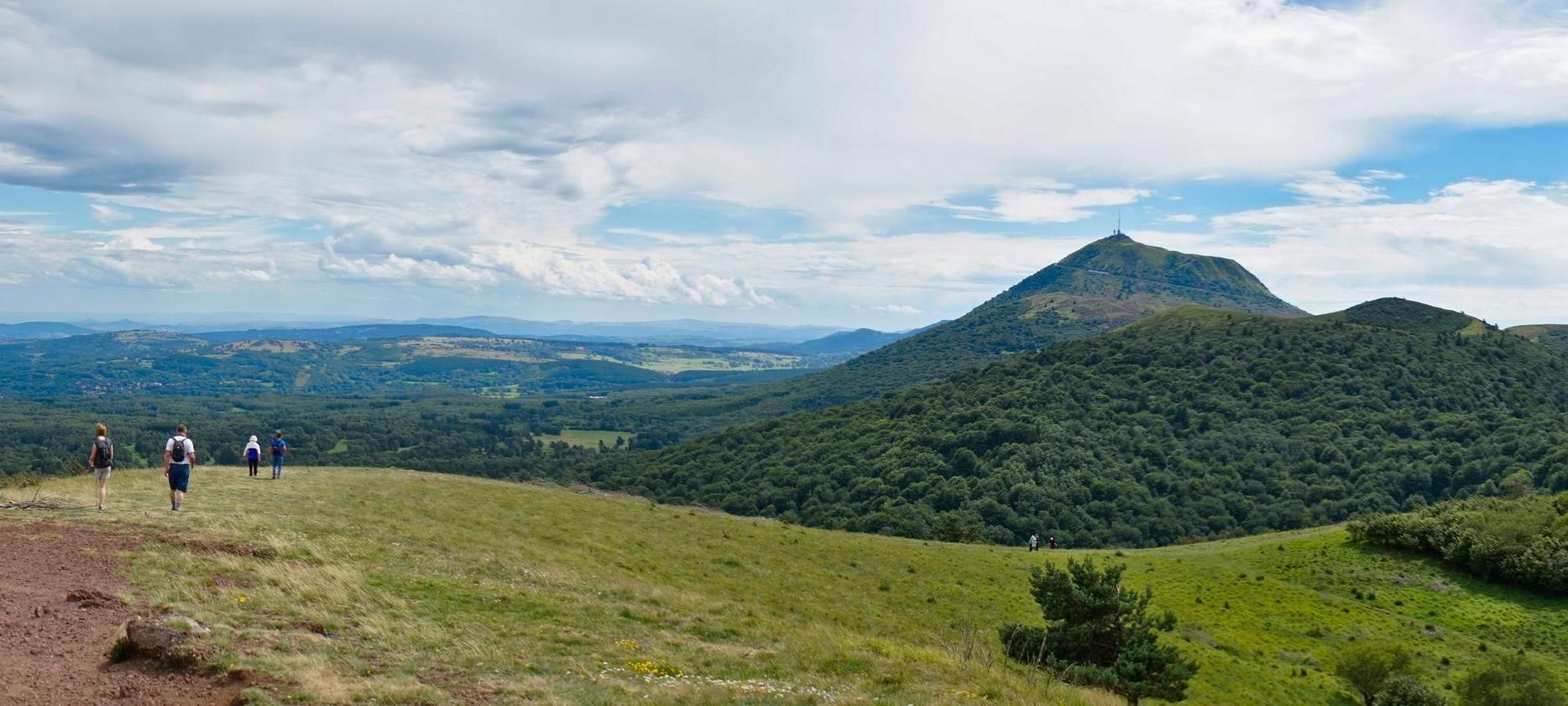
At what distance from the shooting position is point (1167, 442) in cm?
12281

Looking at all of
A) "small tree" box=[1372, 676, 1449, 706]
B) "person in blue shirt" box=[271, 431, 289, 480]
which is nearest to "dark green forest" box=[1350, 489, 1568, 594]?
"small tree" box=[1372, 676, 1449, 706]

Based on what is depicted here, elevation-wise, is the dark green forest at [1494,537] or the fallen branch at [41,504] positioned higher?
the fallen branch at [41,504]

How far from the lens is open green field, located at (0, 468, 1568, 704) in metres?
13.7

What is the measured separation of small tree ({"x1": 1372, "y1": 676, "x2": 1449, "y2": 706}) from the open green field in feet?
8.27

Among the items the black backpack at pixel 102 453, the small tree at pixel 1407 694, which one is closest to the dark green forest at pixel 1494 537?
the small tree at pixel 1407 694

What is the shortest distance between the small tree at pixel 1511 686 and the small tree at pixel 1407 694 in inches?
47.5

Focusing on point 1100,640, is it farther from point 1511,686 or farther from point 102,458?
point 102,458

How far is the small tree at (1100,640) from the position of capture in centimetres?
2027

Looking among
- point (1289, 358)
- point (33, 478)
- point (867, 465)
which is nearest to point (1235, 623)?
point (33, 478)

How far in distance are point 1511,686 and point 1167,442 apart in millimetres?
102511

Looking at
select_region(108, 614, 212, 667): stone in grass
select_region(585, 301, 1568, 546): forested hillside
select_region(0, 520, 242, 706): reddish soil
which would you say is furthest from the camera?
select_region(585, 301, 1568, 546): forested hillside

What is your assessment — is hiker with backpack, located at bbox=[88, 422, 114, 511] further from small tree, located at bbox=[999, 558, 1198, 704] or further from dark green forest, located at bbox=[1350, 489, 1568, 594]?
dark green forest, located at bbox=[1350, 489, 1568, 594]

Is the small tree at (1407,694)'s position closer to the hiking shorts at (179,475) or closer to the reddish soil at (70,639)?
the reddish soil at (70,639)

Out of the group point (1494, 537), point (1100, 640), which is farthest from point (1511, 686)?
point (1494, 537)
